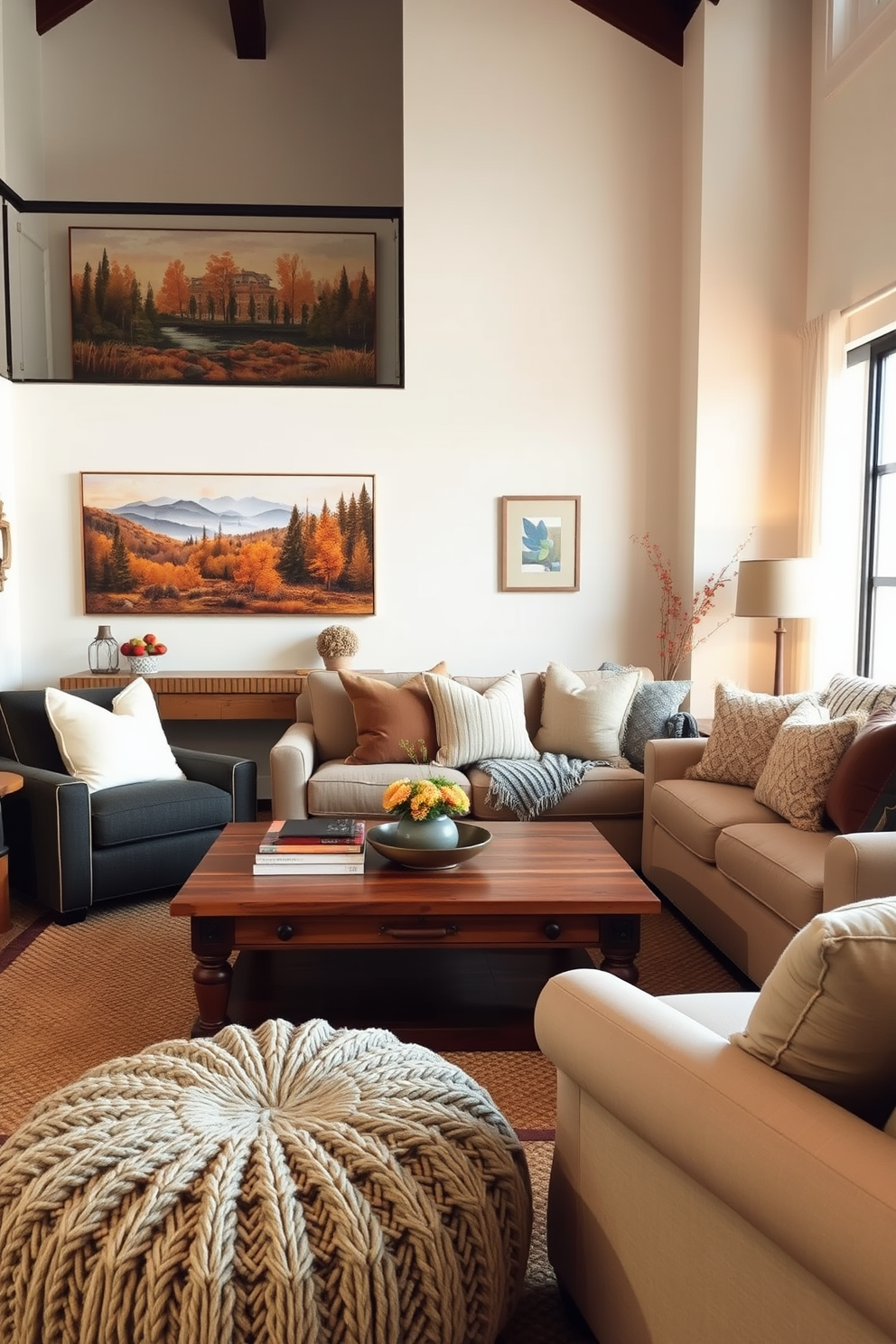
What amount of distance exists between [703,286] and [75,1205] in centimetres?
531

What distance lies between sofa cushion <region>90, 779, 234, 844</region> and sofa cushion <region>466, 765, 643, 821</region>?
1.04 metres

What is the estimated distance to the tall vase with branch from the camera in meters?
5.64

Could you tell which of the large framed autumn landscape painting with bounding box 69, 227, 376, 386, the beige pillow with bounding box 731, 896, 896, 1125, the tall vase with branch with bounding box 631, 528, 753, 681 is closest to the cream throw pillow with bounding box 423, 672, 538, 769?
the tall vase with branch with bounding box 631, 528, 753, 681

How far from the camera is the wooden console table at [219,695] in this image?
215 inches

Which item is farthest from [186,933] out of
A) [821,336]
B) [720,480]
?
[821,336]

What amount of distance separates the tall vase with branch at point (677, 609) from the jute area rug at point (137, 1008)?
2.03 m

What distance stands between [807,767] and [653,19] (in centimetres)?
452

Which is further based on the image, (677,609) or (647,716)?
(677,609)

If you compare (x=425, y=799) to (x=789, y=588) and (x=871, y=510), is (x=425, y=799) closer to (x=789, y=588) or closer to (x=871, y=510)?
(x=789, y=588)

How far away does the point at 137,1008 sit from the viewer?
122 inches

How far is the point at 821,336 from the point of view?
5113mm

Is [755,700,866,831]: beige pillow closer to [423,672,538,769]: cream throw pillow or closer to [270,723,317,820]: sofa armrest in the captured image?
[423,672,538,769]: cream throw pillow

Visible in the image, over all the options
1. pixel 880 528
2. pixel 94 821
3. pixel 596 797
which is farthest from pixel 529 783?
pixel 880 528

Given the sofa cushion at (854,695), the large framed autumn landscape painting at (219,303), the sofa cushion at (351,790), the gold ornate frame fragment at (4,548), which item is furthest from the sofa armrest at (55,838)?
the large framed autumn landscape painting at (219,303)
